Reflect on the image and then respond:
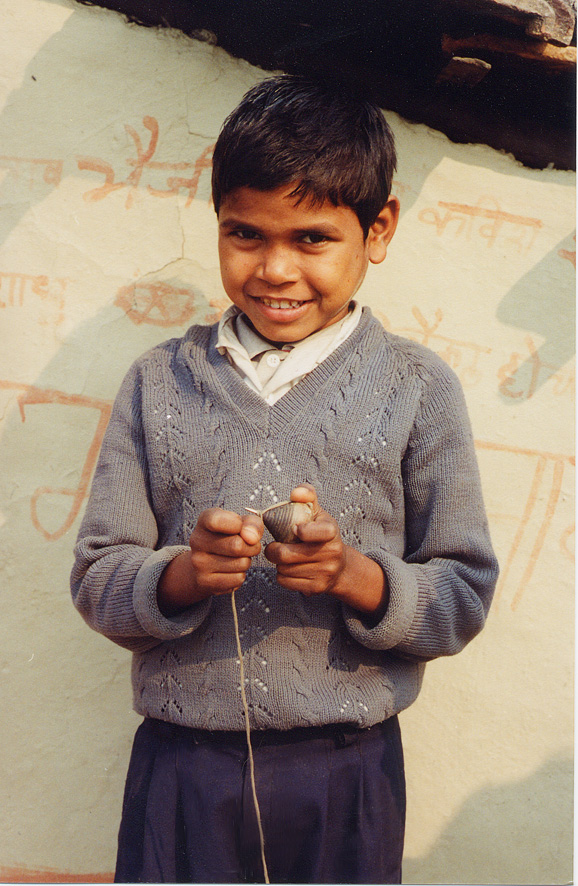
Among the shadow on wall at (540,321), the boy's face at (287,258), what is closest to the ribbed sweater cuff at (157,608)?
the boy's face at (287,258)

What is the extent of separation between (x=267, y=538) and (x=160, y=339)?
89cm

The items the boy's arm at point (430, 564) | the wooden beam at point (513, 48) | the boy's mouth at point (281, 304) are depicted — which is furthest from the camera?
the wooden beam at point (513, 48)

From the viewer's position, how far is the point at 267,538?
1.27 metres

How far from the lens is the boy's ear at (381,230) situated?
1.34m

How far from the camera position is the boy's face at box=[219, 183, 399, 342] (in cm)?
119

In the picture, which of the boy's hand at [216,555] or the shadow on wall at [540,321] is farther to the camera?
the shadow on wall at [540,321]

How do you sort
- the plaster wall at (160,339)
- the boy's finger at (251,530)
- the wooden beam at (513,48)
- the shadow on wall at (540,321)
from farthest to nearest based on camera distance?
the shadow on wall at (540,321)
the plaster wall at (160,339)
the wooden beam at (513,48)
the boy's finger at (251,530)

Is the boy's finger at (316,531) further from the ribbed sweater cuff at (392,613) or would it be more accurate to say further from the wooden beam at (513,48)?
the wooden beam at (513,48)

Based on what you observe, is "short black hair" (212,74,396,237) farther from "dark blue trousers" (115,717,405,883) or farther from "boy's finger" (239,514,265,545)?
"dark blue trousers" (115,717,405,883)

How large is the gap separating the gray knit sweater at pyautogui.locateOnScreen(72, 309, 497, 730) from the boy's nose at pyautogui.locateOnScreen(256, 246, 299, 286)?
18cm

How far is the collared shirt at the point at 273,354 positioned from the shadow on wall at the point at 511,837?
1415 mm

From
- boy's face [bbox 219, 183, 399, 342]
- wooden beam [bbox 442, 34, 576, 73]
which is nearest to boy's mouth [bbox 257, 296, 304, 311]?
boy's face [bbox 219, 183, 399, 342]

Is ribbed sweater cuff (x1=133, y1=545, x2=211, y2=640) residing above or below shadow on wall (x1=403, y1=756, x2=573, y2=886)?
above

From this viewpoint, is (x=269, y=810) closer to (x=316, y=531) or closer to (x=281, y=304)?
(x=316, y=531)
